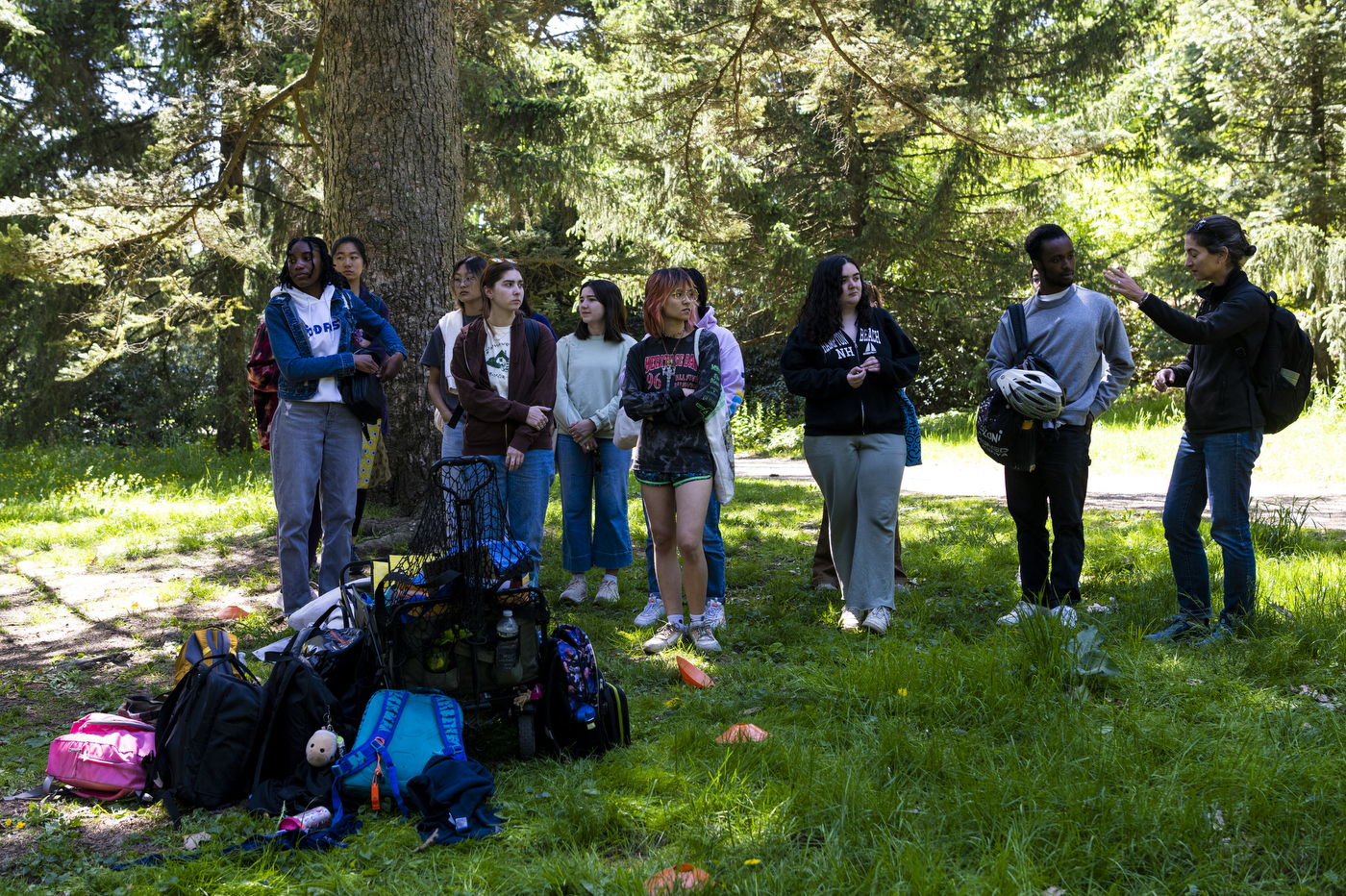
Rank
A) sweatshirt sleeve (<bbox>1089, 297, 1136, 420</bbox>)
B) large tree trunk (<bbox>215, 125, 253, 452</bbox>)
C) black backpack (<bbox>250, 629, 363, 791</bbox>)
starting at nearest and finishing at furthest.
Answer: black backpack (<bbox>250, 629, 363, 791</bbox>) < sweatshirt sleeve (<bbox>1089, 297, 1136, 420</bbox>) < large tree trunk (<bbox>215, 125, 253, 452</bbox>)

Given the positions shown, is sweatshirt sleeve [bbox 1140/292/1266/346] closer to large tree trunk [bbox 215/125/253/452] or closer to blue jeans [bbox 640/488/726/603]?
blue jeans [bbox 640/488/726/603]

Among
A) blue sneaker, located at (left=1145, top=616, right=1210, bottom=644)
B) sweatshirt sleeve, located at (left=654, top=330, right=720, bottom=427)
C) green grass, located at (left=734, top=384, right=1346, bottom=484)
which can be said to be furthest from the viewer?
green grass, located at (left=734, top=384, right=1346, bottom=484)

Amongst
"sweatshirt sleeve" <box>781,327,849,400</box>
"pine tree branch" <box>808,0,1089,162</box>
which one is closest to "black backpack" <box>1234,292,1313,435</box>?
"sweatshirt sleeve" <box>781,327,849,400</box>

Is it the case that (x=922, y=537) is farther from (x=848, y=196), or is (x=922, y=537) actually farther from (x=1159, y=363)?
(x=1159, y=363)

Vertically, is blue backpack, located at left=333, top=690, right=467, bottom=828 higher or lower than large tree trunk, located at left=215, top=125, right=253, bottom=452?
lower

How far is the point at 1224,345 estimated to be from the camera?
14.6 feet

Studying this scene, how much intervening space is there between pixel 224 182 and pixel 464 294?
4.84 m

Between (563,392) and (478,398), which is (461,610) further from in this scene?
(563,392)

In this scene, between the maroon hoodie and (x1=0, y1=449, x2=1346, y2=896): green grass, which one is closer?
(x1=0, y1=449, x2=1346, y2=896): green grass

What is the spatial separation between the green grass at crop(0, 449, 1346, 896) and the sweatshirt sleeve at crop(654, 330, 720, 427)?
1233 mm

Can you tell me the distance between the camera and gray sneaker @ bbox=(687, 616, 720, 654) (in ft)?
15.8

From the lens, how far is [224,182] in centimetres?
908

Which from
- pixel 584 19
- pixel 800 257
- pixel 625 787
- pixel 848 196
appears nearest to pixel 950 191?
pixel 848 196

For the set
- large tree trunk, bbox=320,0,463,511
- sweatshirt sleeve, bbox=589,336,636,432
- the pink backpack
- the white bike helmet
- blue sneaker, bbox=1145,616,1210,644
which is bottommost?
the pink backpack
